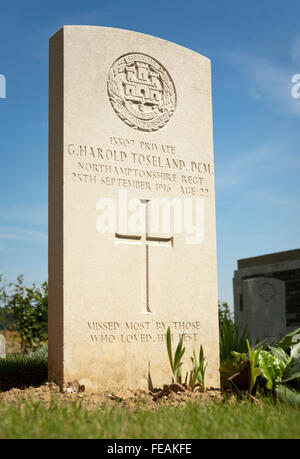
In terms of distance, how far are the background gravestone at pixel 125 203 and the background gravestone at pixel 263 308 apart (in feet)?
17.8

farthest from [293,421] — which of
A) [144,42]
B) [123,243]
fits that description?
[144,42]

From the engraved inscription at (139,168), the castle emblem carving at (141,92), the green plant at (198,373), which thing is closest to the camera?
the engraved inscription at (139,168)

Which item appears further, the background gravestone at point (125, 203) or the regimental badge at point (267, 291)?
the regimental badge at point (267, 291)

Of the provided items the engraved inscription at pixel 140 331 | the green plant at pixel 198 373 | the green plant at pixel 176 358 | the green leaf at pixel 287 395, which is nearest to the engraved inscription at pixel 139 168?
the engraved inscription at pixel 140 331

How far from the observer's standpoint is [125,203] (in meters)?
4.80

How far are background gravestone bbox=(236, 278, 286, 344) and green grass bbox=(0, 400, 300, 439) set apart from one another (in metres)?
6.99

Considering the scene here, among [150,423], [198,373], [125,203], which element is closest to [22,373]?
[198,373]

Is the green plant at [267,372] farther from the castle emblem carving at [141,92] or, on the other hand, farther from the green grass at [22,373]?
the castle emblem carving at [141,92]

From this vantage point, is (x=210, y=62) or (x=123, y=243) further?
(x=210, y=62)

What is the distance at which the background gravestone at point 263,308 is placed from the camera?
34.0 ft

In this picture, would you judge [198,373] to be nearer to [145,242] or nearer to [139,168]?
[145,242]

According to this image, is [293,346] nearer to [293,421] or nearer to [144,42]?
[293,421]
